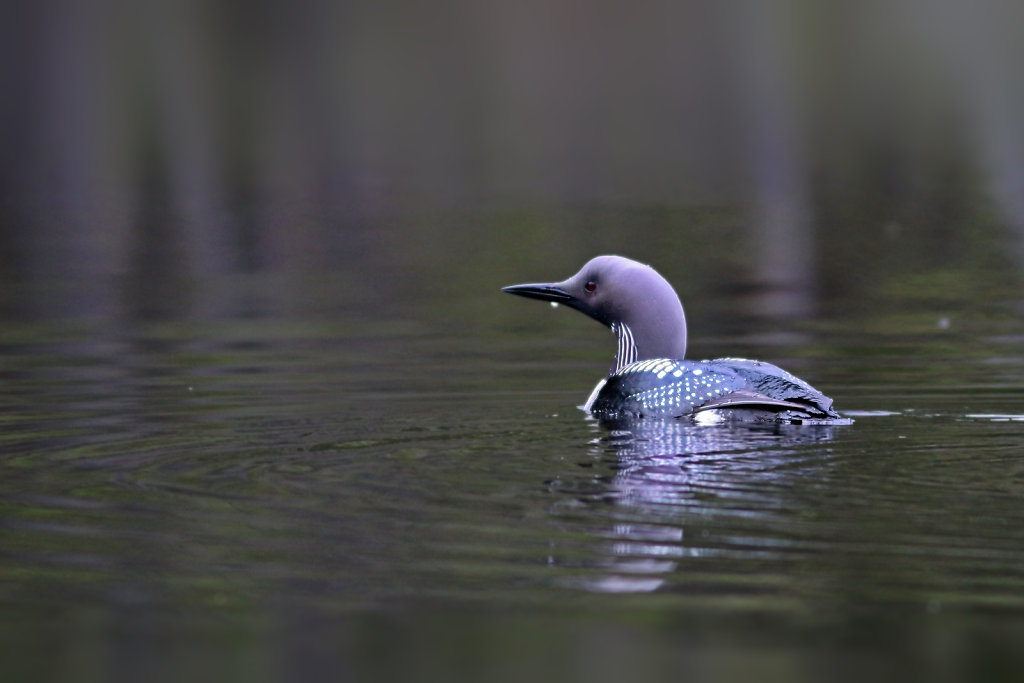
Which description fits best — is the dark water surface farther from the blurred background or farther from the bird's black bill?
the blurred background

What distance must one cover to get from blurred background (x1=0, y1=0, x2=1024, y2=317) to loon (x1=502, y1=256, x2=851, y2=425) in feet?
9.53

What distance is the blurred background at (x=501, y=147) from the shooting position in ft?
41.4

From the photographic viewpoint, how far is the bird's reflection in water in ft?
13.3

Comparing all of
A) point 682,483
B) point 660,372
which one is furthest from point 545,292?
point 682,483

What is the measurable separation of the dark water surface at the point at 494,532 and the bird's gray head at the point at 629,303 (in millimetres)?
349

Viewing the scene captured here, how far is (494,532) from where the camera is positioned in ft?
14.2

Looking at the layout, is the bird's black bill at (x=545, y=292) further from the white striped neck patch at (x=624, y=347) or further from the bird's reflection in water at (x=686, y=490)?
the bird's reflection in water at (x=686, y=490)

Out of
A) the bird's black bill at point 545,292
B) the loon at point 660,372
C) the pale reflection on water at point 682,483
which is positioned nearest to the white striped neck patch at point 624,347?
the loon at point 660,372

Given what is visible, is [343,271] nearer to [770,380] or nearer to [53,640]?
[770,380]

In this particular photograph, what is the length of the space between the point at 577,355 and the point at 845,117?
18.6 metres

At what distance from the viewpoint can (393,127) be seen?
27.0m

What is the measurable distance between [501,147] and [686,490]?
65.4ft

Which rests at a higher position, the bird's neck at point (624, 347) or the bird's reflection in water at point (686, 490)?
the bird's neck at point (624, 347)

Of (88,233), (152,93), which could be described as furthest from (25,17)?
(88,233)
